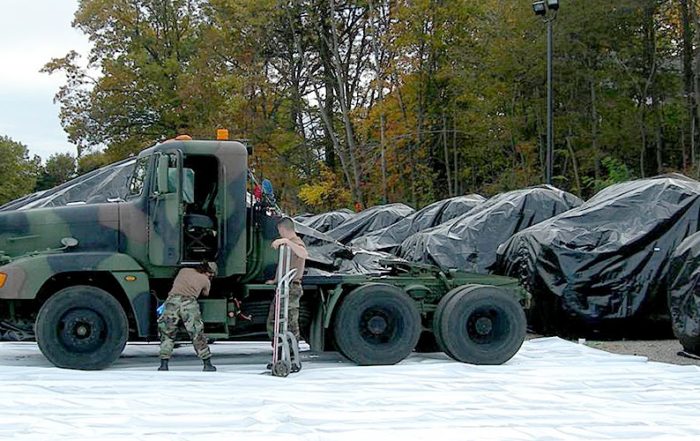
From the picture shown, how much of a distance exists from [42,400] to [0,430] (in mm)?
994

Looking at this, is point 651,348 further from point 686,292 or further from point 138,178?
point 138,178

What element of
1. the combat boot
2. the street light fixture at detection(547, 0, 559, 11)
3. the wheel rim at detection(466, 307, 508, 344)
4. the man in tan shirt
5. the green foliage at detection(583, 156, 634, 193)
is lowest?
the combat boot

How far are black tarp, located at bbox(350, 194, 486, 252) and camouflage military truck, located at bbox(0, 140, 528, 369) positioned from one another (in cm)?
727

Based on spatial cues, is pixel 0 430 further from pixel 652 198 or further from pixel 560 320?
pixel 652 198

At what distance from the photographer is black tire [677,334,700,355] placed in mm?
9451

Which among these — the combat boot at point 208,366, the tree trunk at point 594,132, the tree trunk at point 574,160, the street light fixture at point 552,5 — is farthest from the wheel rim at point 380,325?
the tree trunk at point 574,160

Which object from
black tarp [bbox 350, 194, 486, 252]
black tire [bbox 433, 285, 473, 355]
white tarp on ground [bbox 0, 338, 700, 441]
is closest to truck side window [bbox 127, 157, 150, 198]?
white tarp on ground [bbox 0, 338, 700, 441]

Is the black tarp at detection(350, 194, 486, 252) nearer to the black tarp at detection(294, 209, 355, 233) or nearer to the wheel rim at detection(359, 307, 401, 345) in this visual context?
the black tarp at detection(294, 209, 355, 233)

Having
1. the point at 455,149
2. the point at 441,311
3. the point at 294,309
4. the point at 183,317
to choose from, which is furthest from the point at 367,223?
the point at 455,149

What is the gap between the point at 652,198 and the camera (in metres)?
11.8

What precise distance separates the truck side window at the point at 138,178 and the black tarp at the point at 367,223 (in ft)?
31.6

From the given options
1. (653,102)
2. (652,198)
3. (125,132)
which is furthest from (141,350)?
(125,132)

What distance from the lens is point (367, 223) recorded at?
19.4 m

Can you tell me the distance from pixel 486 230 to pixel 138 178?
6575mm
